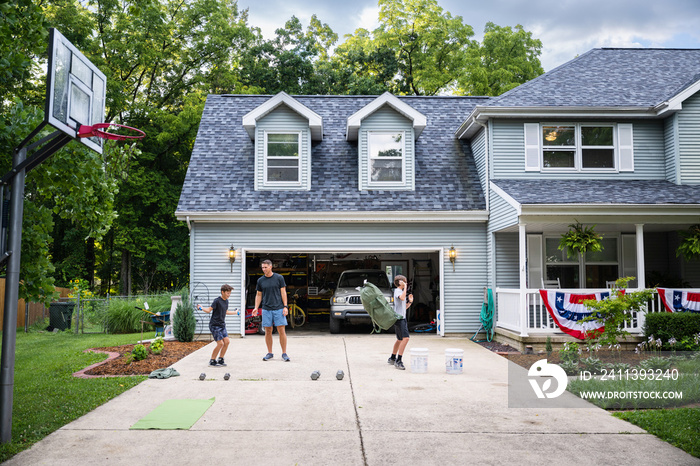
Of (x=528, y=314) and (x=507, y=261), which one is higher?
(x=507, y=261)

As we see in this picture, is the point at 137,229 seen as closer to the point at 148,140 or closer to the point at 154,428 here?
the point at 148,140

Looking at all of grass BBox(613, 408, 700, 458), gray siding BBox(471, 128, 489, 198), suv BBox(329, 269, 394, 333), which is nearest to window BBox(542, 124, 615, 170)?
gray siding BBox(471, 128, 489, 198)

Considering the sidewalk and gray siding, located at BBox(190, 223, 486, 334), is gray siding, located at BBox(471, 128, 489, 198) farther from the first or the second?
the sidewalk

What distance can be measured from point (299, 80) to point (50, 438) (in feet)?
82.7

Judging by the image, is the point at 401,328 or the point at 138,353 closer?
the point at 401,328

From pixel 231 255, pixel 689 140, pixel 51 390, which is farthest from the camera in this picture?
pixel 231 255

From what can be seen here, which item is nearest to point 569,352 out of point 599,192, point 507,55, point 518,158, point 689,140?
point 599,192

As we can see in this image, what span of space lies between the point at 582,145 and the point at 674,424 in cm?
988

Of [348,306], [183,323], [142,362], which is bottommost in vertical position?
[142,362]

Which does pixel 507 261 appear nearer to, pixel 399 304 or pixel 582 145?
pixel 582 145

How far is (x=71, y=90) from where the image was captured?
19.3ft

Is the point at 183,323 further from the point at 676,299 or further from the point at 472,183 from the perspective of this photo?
the point at 676,299

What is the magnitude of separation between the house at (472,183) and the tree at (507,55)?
12.8 m

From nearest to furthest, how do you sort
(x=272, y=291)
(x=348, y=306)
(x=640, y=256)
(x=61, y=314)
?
(x=272, y=291)
(x=640, y=256)
(x=348, y=306)
(x=61, y=314)
